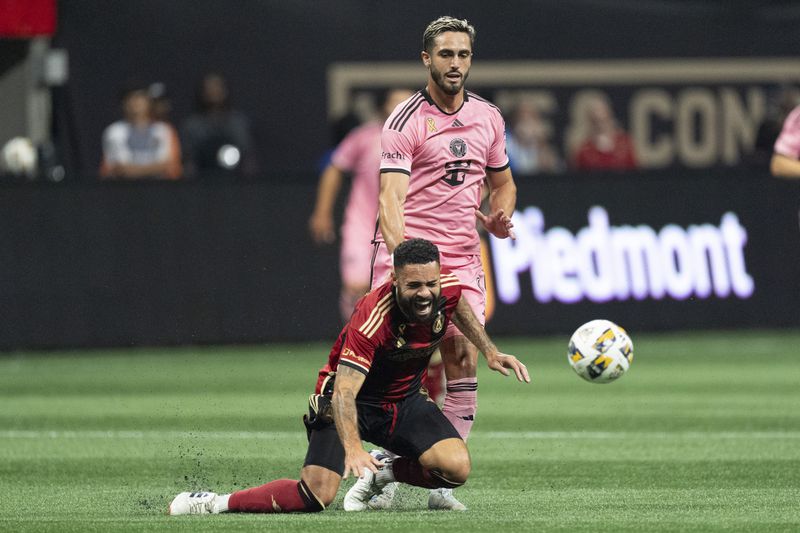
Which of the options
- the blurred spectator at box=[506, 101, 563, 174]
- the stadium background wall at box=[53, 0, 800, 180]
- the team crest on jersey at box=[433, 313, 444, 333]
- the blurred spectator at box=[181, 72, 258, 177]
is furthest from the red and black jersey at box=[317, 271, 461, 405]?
the stadium background wall at box=[53, 0, 800, 180]

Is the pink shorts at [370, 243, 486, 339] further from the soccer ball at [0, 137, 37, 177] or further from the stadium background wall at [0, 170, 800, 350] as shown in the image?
the soccer ball at [0, 137, 37, 177]

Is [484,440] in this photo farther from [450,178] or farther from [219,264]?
[219,264]

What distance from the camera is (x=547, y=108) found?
24.6m

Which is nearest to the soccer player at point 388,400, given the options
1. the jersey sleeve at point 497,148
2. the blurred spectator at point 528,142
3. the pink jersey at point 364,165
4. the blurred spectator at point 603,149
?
the jersey sleeve at point 497,148

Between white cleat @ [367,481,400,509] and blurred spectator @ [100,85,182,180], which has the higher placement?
blurred spectator @ [100,85,182,180]

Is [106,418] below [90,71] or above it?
below

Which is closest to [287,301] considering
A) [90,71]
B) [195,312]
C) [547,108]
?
[195,312]

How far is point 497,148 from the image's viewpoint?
9961 mm

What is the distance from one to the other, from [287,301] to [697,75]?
8.53 meters

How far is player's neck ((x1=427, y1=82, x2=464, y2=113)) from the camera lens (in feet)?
31.6

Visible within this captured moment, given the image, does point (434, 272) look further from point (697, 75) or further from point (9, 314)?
point (697, 75)

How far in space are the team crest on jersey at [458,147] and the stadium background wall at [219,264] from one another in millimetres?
9035

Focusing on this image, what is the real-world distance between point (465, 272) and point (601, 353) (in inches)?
33.7

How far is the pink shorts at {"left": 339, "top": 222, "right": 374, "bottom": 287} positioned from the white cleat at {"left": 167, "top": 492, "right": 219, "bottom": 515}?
7.71 meters
